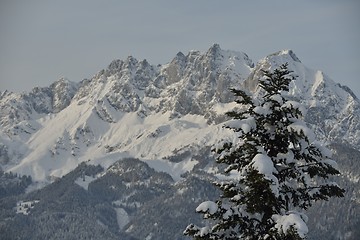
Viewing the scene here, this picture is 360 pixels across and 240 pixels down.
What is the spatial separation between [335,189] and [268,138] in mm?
2577

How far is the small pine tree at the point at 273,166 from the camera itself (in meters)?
21.3

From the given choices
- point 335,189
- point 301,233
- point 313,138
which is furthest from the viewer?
point 335,189

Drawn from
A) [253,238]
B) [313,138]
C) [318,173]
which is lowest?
[253,238]

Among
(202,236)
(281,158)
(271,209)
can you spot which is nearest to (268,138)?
(281,158)

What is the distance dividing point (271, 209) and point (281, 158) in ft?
5.21

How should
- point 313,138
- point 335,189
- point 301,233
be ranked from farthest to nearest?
point 335,189, point 313,138, point 301,233

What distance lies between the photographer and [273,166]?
20.8 meters

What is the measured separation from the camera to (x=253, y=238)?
21812mm

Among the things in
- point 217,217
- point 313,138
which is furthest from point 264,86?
point 217,217

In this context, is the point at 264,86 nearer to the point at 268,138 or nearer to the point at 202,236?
the point at 268,138

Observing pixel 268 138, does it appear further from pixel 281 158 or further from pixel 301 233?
pixel 301 233

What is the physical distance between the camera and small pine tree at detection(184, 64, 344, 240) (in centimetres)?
2128

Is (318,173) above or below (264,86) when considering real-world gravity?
below

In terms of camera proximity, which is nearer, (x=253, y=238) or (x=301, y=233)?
(x=301, y=233)
